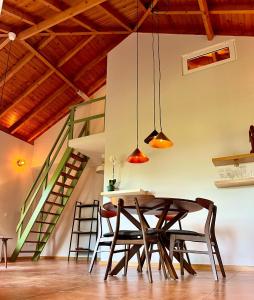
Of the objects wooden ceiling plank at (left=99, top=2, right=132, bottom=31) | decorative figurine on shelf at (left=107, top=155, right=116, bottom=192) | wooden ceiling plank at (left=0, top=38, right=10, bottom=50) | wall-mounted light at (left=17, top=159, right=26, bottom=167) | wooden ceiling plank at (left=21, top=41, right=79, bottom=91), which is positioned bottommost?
decorative figurine on shelf at (left=107, top=155, right=116, bottom=192)

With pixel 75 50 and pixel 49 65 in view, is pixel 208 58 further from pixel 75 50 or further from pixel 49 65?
pixel 49 65

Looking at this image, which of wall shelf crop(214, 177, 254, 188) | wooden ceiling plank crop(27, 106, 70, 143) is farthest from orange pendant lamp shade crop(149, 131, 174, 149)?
wooden ceiling plank crop(27, 106, 70, 143)

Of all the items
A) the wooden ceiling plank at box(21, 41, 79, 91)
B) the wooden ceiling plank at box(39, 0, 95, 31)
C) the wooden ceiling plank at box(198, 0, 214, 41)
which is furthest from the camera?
the wooden ceiling plank at box(21, 41, 79, 91)

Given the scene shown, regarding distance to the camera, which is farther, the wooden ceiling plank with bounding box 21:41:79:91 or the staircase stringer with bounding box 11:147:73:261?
the staircase stringer with bounding box 11:147:73:261

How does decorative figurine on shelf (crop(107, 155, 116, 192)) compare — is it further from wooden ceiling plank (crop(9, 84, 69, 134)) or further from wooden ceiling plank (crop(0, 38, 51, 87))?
wooden ceiling plank (crop(9, 84, 69, 134))

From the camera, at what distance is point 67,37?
7.66m

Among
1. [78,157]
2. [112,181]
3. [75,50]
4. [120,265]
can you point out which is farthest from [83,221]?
[120,265]

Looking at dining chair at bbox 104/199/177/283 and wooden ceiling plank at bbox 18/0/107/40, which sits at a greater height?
wooden ceiling plank at bbox 18/0/107/40

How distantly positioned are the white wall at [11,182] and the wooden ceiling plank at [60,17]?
3.48 metres

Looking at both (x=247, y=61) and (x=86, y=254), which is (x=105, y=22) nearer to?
(x=247, y=61)

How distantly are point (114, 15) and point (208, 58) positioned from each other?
2.25 meters

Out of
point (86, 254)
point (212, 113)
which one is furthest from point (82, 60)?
point (86, 254)

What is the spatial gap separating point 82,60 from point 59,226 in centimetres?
478

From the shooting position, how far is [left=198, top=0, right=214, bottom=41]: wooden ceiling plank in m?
5.54
